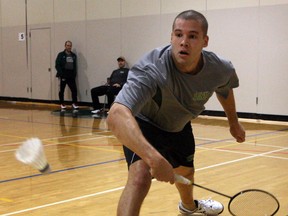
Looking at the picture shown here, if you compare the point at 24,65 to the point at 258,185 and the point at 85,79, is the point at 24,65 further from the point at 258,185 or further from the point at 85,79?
the point at 258,185

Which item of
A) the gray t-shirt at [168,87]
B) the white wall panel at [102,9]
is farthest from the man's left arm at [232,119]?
the white wall panel at [102,9]

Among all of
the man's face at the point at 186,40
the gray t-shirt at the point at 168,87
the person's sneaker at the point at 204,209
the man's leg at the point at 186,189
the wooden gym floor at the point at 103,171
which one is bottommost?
the wooden gym floor at the point at 103,171

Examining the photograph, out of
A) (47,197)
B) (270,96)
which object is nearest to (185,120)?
(47,197)

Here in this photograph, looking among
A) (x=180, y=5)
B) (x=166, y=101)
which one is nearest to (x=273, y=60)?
(x=180, y=5)

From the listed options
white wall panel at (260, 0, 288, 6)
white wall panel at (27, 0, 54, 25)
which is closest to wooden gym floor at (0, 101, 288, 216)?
white wall panel at (260, 0, 288, 6)

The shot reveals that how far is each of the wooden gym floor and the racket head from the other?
1003mm

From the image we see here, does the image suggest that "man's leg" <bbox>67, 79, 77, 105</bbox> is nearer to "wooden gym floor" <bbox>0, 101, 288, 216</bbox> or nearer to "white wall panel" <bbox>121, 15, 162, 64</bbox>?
"white wall panel" <bbox>121, 15, 162, 64</bbox>

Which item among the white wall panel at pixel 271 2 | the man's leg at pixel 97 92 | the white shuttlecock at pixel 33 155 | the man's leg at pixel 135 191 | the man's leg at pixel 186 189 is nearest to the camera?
the white shuttlecock at pixel 33 155

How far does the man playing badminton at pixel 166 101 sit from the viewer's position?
282 cm

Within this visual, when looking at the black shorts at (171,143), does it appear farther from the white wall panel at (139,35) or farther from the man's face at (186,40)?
the white wall panel at (139,35)

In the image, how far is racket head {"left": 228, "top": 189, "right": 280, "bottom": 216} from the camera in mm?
3590

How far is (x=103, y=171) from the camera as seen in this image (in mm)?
6574

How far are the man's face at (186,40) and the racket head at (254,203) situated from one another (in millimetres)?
1082

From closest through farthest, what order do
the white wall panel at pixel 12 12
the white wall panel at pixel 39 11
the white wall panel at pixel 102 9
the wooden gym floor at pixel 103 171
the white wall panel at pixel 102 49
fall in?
the wooden gym floor at pixel 103 171 → the white wall panel at pixel 102 9 → the white wall panel at pixel 102 49 → the white wall panel at pixel 39 11 → the white wall panel at pixel 12 12
